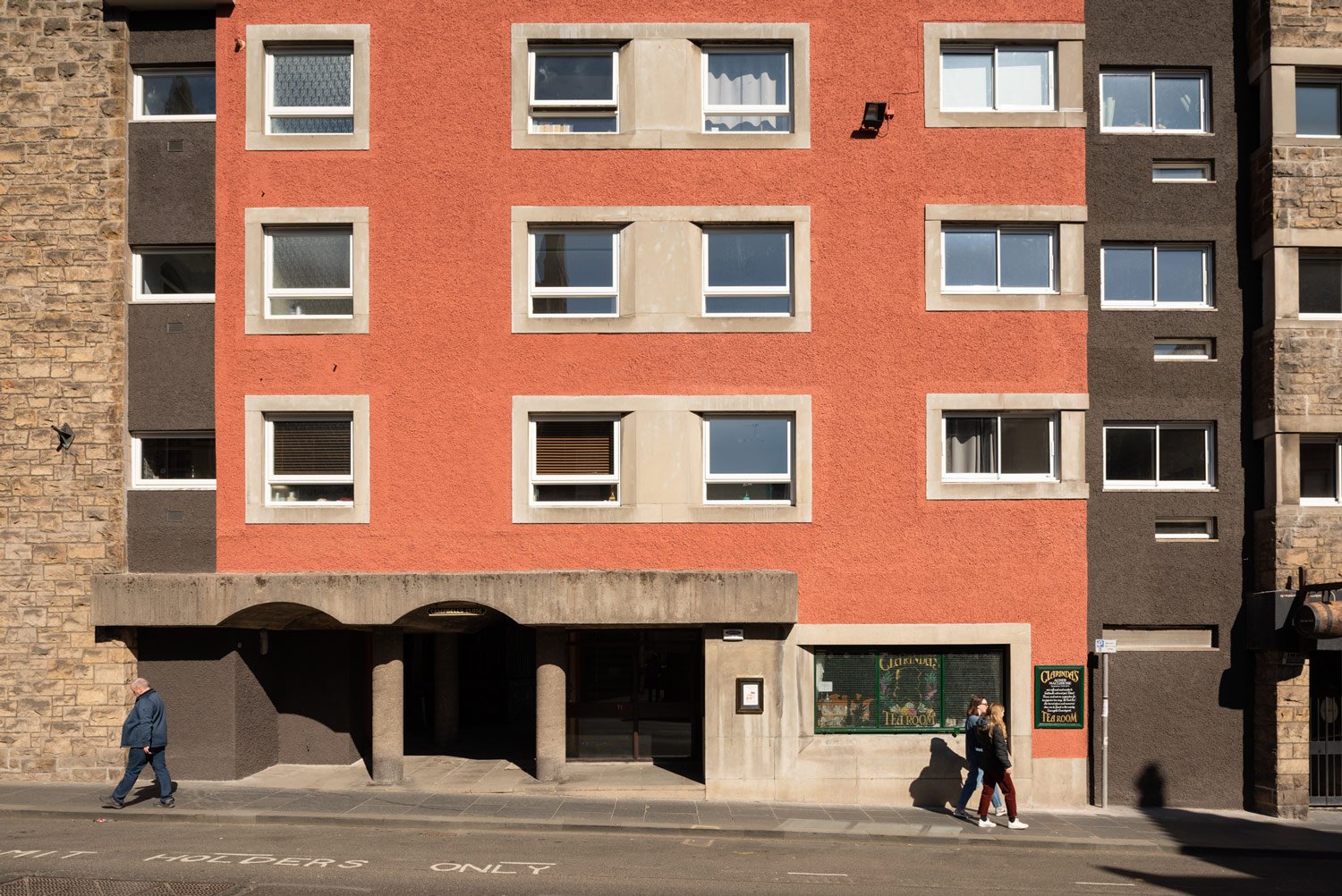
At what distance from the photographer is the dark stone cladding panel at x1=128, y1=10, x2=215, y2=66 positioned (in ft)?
58.7

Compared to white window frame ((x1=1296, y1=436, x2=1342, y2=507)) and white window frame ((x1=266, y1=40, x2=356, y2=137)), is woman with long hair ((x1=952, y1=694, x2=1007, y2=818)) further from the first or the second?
white window frame ((x1=266, y1=40, x2=356, y2=137))

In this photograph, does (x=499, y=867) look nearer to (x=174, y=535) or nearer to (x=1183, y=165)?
(x=174, y=535)

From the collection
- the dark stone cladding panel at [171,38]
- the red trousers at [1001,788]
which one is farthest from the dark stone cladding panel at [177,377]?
the red trousers at [1001,788]

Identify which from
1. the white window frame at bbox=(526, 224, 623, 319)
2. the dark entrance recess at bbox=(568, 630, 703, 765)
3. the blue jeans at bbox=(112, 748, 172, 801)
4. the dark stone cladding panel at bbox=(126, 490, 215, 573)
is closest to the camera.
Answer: the blue jeans at bbox=(112, 748, 172, 801)

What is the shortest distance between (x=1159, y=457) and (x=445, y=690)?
43.5ft

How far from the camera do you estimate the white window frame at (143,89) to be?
17.9 m

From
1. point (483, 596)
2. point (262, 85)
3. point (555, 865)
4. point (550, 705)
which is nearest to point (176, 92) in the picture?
point (262, 85)

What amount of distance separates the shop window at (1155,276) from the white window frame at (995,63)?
262cm

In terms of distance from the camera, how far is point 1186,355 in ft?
58.7

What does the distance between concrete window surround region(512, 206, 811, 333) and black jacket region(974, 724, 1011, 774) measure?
264 inches

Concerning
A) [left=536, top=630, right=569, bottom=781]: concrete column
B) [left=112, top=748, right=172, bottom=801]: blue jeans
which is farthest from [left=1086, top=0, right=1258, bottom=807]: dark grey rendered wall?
[left=112, top=748, right=172, bottom=801]: blue jeans

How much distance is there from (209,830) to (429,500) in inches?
221

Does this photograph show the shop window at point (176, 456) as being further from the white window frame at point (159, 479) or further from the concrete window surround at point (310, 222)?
the concrete window surround at point (310, 222)

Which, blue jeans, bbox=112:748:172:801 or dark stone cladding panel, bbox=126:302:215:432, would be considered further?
dark stone cladding panel, bbox=126:302:215:432
